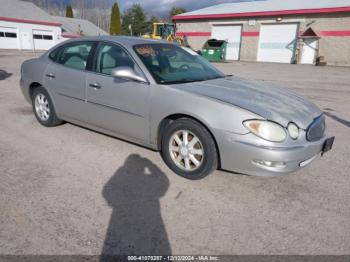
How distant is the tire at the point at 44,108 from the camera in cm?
500

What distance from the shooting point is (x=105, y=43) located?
4.27 meters

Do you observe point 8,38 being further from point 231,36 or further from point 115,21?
point 115,21

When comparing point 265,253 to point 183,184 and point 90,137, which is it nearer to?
point 183,184

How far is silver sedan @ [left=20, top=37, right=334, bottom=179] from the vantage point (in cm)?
308

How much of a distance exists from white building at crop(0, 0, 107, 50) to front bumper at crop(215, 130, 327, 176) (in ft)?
129

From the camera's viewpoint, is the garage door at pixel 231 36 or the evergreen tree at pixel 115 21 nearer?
the garage door at pixel 231 36

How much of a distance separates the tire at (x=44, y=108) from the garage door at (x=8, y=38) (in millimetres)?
35876

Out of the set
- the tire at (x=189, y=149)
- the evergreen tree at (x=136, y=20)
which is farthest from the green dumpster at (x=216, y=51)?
the evergreen tree at (x=136, y=20)

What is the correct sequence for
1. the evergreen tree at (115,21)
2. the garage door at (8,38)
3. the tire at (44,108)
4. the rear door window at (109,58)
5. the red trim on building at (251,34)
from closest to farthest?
the rear door window at (109,58)
the tire at (44,108)
the red trim on building at (251,34)
the garage door at (8,38)
the evergreen tree at (115,21)

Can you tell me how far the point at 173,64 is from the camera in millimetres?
4223

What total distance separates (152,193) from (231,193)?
83cm

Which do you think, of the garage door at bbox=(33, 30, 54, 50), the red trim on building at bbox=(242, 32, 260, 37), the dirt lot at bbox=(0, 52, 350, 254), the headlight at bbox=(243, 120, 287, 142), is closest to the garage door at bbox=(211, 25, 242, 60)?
the red trim on building at bbox=(242, 32, 260, 37)

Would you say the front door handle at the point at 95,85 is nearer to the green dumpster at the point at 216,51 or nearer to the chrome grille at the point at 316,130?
the chrome grille at the point at 316,130

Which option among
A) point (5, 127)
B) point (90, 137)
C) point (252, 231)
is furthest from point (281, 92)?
point (5, 127)
